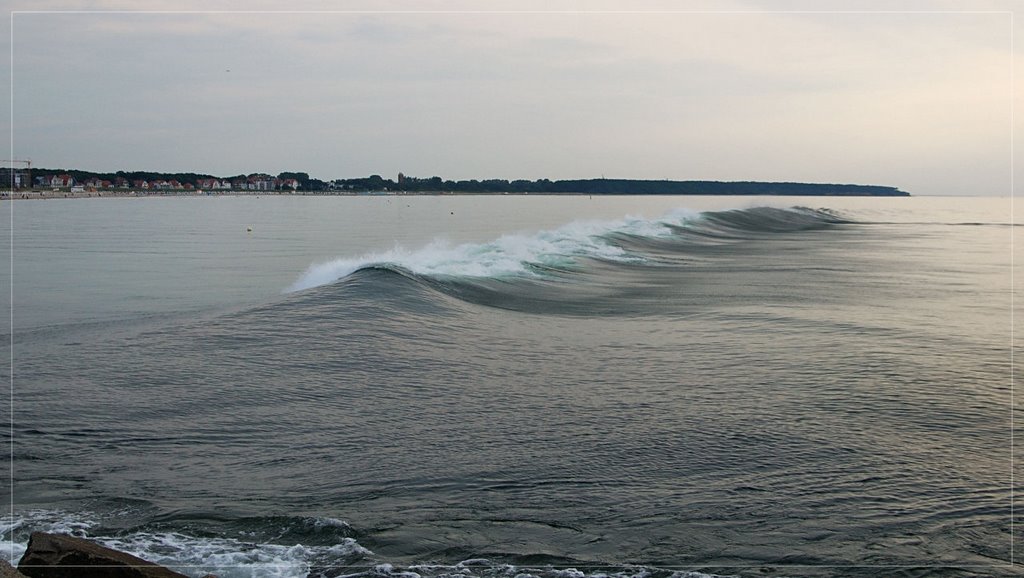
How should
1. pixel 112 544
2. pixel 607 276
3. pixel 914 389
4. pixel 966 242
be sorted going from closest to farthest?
pixel 112 544 → pixel 914 389 → pixel 607 276 → pixel 966 242

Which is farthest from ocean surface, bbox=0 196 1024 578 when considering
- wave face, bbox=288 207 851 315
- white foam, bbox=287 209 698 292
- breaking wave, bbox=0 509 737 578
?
white foam, bbox=287 209 698 292

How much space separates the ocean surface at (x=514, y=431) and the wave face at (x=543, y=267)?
50 cm

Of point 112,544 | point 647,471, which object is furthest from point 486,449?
point 112,544

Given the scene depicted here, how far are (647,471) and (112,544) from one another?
4065 mm

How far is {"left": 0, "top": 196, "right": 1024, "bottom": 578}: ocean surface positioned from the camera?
556cm

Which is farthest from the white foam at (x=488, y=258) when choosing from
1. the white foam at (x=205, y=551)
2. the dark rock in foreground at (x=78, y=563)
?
the dark rock in foreground at (x=78, y=563)

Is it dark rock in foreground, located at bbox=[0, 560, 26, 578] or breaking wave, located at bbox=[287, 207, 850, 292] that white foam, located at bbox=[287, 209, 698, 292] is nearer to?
breaking wave, located at bbox=[287, 207, 850, 292]

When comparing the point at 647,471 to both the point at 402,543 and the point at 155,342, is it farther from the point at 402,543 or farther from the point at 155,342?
the point at 155,342

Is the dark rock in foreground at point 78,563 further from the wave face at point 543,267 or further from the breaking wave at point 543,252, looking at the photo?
the breaking wave at point 543,252

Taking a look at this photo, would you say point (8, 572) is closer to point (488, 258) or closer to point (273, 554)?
point (273, 554)

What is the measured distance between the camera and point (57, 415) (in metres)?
8.61

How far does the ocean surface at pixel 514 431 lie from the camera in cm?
→ 556

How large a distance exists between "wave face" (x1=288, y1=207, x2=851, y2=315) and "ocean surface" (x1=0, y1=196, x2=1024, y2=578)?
0.50 meters

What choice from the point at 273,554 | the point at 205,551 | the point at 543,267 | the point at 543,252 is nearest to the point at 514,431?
the point at 273,554
